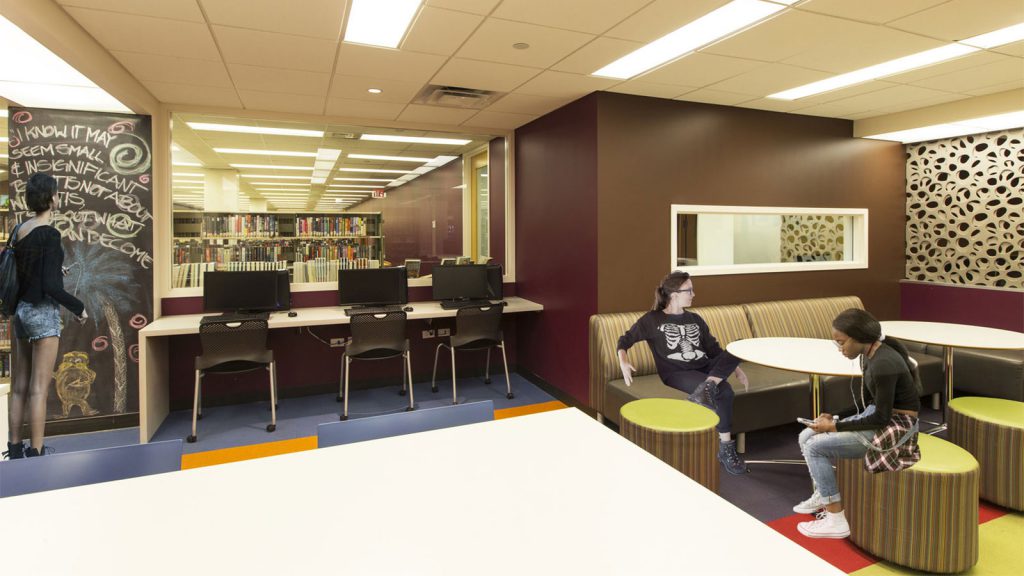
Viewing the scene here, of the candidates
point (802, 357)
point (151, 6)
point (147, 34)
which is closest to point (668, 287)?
point (802, 357)

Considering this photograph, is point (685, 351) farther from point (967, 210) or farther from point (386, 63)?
point (967, 210)

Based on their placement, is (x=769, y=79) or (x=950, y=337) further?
(x=769, y=79)

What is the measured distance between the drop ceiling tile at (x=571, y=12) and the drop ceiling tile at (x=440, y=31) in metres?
0.21

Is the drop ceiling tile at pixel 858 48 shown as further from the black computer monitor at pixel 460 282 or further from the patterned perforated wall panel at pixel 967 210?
the black computer monitor at pixel 460 282

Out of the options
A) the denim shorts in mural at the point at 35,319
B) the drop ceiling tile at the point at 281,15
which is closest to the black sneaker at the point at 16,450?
the denim shorts in mural at the point at 35,319

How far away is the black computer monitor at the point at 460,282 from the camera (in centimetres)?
550

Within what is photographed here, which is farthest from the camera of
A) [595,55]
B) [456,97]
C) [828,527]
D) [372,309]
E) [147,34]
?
[372,309]

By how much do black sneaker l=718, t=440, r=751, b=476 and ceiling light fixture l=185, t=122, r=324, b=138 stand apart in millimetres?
4787

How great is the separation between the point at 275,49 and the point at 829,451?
390cm

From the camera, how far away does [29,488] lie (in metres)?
1.59

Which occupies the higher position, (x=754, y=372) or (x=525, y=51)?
(x=525, y=51)

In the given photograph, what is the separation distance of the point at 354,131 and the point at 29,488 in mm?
4610

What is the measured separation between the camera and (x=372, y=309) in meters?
5.16

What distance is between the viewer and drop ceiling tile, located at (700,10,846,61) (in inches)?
118
